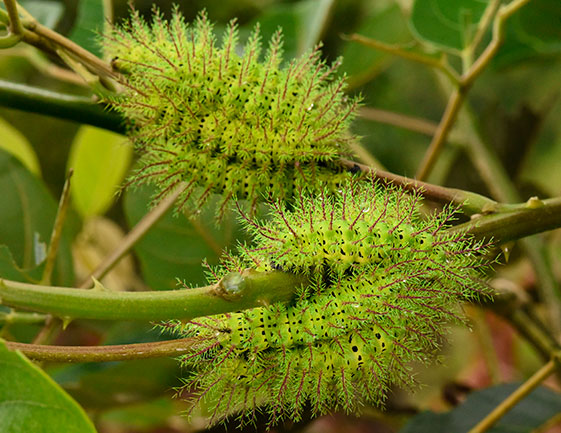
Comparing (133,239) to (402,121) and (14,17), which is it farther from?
(402,121)

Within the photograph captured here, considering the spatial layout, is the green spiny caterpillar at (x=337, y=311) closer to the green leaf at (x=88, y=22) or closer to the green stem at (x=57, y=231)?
the green stem at (x=57, y=231)

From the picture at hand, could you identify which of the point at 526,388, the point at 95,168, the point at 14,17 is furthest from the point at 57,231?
the point at 526,388

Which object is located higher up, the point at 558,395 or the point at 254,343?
the point at 254,343

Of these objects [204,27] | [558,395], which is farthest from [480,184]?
[204,27]

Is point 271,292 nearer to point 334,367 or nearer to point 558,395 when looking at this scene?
point 334,367

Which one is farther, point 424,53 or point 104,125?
point 424,53

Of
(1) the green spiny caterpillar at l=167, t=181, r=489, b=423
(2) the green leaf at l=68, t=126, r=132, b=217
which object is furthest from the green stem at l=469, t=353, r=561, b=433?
(2) the green leaf at l=68, t=126, r=132, b=217

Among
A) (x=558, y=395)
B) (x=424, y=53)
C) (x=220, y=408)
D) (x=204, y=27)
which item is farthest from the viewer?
(x=424, y=53)

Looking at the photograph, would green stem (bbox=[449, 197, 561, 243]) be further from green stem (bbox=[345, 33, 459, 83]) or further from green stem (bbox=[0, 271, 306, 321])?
green stem (bbox=[345, 33, 459, 83])
